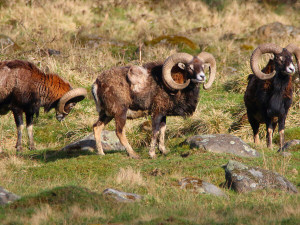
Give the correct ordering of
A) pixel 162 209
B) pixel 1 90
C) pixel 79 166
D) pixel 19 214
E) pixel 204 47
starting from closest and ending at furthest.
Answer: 1. pixel 19 214
2. pixel 162 209
3. pixel 79 166
4. pixel 1 90
5. pixel 204 47

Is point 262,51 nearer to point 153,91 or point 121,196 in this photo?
point 153,91

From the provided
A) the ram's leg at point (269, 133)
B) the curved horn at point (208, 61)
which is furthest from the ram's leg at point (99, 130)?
the ram's leg at point (269, 133)

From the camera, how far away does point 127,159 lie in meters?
13.4

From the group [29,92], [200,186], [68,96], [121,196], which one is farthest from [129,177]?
[29,92]

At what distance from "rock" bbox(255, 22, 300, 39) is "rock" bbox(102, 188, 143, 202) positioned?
76.0 feet

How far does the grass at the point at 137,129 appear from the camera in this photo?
8453mm

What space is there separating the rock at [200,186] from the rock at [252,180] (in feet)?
1.68

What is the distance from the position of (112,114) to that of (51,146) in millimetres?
4229

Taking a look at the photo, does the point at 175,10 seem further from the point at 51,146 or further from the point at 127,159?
the point at 127,159

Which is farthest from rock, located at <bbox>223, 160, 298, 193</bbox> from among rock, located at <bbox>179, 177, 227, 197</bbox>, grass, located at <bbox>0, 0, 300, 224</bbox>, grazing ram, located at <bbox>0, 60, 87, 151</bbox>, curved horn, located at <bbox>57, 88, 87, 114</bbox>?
grazing ram, located at <bbox>0, 60, 87, 151</bbox>

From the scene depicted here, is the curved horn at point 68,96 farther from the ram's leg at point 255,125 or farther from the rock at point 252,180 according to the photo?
the rock at point 252,180

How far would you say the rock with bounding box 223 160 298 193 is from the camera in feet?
34.1

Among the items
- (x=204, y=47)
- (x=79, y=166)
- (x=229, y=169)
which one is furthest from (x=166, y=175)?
(x=204, y=47)

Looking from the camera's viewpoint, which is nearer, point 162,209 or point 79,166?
point 162,209
